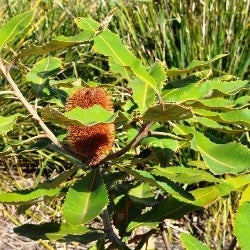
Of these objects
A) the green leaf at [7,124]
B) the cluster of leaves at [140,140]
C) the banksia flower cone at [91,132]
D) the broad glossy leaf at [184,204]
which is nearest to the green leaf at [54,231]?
the cluster of leaves at [140,140]

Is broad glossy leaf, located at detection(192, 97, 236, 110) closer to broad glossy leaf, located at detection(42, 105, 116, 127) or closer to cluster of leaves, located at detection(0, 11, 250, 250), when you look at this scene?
cluster of leaves, located at detection(0, 11, 250, 250)

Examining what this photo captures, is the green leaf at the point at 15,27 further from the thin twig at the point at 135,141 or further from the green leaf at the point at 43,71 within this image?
the thin twig at the point at 135,141

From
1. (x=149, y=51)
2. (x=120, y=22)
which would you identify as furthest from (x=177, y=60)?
(x=120, y=22)

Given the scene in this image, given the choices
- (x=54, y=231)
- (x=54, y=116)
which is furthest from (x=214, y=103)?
(x=54, y=231)

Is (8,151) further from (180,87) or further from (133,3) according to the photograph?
(133,3)

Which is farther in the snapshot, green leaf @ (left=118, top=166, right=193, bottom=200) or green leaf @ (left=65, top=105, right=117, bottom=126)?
green leaf @ (left=118, top=166, right=193, bottom=200)

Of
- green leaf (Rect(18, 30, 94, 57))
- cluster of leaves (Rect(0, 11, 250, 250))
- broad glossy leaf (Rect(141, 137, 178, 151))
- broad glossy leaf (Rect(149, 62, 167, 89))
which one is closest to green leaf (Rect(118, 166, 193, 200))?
cluster of leaves (Rect(0, 11, 250, 250))
